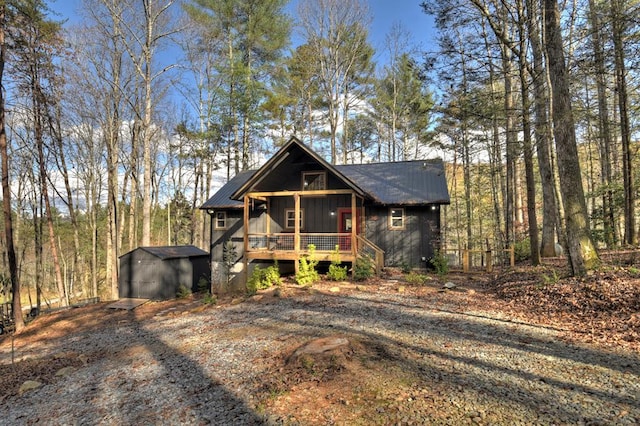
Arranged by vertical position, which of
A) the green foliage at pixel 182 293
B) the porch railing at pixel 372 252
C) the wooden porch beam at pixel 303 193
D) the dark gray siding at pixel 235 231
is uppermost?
the wooden porch beam at pixel 303 193

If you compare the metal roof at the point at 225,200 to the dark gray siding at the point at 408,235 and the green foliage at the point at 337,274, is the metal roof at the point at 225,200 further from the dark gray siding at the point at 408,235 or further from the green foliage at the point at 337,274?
the dark gray siding at the point at 408,235

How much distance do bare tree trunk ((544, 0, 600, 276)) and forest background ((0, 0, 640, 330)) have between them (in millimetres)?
41

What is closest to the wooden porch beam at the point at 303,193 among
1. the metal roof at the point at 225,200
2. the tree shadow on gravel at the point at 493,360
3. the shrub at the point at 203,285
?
the metal roof at the point at 225,200

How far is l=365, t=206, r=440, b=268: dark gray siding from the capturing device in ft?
46.8

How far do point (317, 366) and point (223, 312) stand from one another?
17.7ft

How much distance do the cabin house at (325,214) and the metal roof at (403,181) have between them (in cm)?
4

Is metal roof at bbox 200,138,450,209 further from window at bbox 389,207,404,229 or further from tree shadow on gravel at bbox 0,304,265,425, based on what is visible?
tree shadow on gravel at bbox 0,304,265,425

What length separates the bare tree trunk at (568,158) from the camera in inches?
290

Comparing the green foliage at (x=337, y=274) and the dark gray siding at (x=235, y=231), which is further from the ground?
the dark gray siding at (x=235, y=231)

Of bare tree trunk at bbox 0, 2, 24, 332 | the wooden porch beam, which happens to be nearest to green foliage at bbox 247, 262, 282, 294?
the wooden porch beam

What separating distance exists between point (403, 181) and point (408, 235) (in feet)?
9.95

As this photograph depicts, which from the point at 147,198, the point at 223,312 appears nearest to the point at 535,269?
the point at 223,312

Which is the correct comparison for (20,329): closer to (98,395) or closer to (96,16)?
(98,395)

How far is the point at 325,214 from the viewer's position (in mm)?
15648
